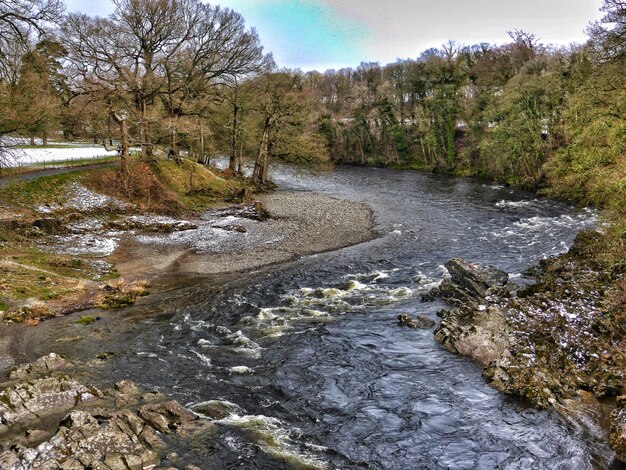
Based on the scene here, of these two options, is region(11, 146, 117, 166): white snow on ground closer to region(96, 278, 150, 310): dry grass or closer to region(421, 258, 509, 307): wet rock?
region(96, 278, 150, 310): dry grass

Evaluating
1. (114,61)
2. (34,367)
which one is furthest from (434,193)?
(34,367)

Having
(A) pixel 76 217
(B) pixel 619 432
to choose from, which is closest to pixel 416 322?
(B) pixel 619 432

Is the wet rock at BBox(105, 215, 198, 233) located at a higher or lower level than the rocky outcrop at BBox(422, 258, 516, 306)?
higher

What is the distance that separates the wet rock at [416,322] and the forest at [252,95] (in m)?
8.39

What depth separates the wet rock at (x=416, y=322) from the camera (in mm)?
15523

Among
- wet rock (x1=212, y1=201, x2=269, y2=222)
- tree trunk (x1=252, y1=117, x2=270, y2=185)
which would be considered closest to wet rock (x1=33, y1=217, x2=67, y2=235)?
wet rock (x1=212, y1=201, x2=269, y2=222)

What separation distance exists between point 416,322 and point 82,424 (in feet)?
35.7

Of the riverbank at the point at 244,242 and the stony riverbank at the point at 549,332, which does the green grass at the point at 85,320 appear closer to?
the riverbank at the point at 244,242

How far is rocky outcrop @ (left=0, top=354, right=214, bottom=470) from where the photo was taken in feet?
25.4

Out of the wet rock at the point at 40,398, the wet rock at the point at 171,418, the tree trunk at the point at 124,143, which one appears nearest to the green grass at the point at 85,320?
the wet rock at the point at 40,398

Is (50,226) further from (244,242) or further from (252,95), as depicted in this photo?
(252,95)

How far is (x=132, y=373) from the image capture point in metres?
12.0

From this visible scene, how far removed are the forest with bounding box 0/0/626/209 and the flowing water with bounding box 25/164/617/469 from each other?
9.64 m

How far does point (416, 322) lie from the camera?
1570 cm
